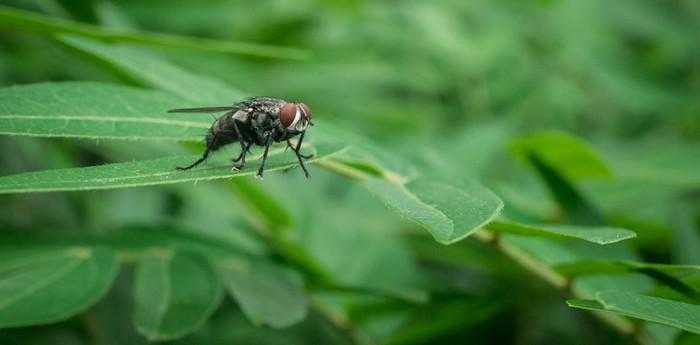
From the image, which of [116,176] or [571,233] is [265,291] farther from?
[571,233]

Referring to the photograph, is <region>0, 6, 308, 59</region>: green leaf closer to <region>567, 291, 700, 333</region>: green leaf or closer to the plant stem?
the plant stem

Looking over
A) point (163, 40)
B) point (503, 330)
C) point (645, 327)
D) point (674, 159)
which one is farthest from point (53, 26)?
point (674, 159)

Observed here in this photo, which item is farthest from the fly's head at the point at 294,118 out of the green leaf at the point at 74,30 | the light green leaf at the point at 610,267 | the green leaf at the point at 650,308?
the green leaf at the point at 650,308

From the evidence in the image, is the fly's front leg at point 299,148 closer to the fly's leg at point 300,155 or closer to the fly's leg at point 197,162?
the fly's leg at point 300,155

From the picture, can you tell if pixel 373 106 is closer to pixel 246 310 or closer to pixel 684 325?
pixel 246 310

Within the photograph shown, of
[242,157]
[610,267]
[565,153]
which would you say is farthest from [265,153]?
[565,153]

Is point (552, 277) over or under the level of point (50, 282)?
over

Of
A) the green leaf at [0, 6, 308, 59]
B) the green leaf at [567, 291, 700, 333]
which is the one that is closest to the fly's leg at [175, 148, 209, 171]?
the green leaf at [0, 6, 308, 59]
